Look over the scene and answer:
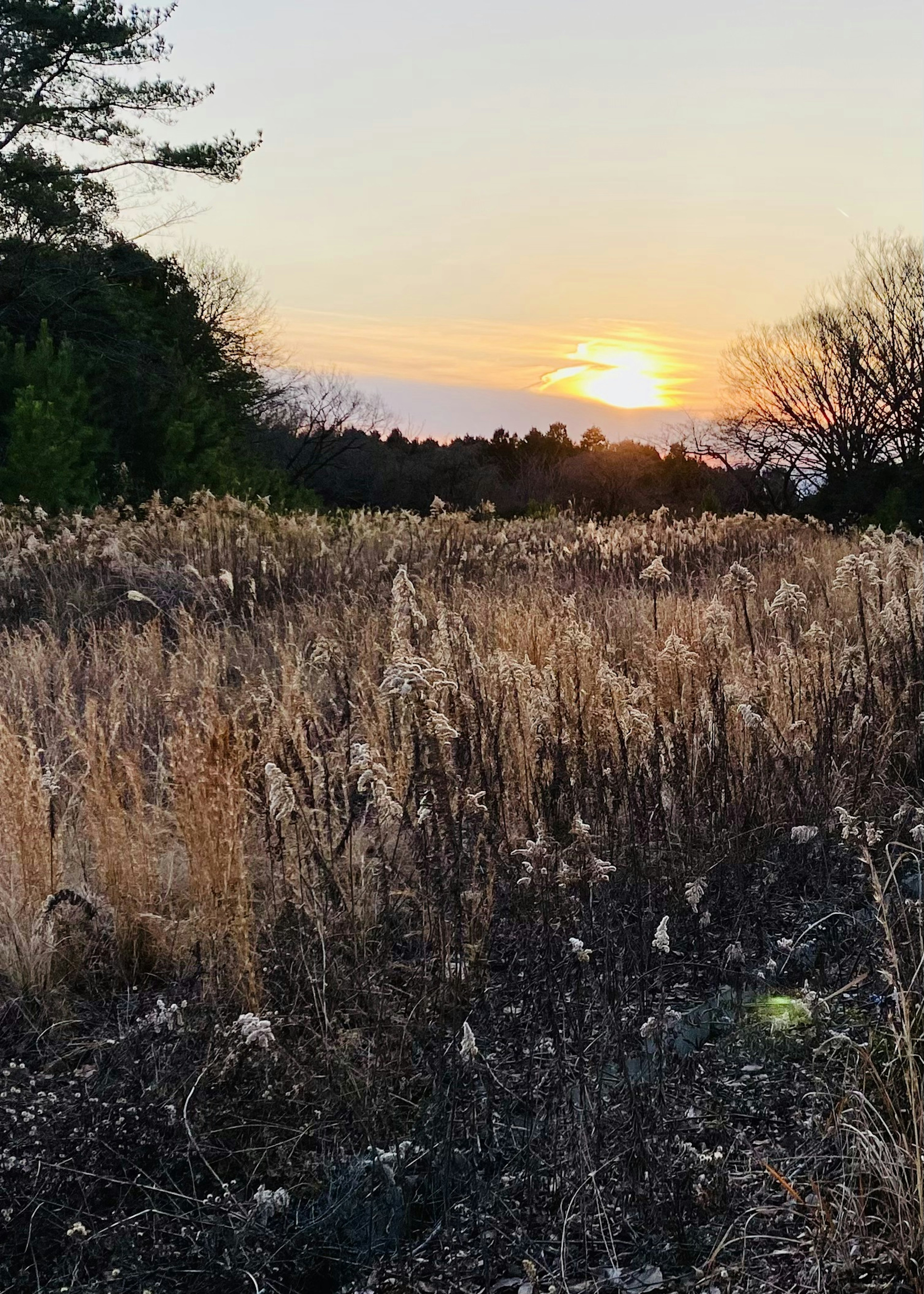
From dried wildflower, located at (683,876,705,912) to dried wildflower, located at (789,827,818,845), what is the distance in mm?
310

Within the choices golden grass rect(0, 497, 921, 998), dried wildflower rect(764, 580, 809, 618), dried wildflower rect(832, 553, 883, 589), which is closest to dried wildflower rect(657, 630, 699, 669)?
golden grass rect(0, 497, 921, 998)

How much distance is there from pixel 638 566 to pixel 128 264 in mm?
21274

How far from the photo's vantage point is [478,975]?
9.64 ft

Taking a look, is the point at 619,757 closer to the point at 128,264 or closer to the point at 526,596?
the point at 526,596

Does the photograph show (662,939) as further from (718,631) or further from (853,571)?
(853,571)

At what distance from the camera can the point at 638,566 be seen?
33.9ft

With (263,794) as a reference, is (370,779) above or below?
above

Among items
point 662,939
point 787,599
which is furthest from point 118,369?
point 662,939

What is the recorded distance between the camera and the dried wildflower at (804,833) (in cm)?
321

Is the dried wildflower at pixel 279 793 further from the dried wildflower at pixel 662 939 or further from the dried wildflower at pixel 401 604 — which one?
the dried wildflower at pixel 662 939

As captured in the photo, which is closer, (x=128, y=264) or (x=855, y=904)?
(x=855, y=904)

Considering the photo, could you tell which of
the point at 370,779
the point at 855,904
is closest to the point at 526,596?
the point at 855,904

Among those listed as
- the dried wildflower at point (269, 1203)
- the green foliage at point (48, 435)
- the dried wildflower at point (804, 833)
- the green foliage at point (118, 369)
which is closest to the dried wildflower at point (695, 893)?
the dried wildflower at point (804, 833)

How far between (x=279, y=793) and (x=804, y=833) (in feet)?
5.12
